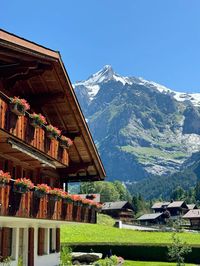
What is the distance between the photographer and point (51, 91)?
19.4 meters

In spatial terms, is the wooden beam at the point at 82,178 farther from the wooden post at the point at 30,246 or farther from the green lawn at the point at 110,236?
the green lawn at the point at 110,236

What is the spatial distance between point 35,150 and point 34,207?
225 centimetres

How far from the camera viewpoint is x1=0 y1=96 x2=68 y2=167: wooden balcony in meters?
13.9

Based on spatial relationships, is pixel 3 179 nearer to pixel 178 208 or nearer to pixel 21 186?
pixel 21 186

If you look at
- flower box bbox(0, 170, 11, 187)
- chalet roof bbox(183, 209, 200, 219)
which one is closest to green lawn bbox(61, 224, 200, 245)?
flower box bbox(0, 170, 11, 187)

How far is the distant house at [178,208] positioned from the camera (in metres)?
137

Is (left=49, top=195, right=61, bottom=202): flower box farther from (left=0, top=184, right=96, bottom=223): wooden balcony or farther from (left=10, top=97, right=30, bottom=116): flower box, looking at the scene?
(left=10, top=97, right=30, bottom=116): flower box

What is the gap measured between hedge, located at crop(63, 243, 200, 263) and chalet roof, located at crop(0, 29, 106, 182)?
21.6 meters

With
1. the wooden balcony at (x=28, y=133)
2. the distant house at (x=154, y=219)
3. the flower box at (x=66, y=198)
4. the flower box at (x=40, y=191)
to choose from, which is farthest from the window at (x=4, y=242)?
the distant house at (x=154, y=219)

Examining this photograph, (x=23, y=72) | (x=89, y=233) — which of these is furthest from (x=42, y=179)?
(x=89, y=233)

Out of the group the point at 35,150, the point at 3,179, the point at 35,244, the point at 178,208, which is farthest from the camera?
the point at 178,208

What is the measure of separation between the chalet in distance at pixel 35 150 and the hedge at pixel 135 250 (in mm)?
22148

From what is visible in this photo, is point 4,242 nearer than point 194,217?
Yes

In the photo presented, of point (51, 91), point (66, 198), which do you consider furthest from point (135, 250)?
point (51, 91)
